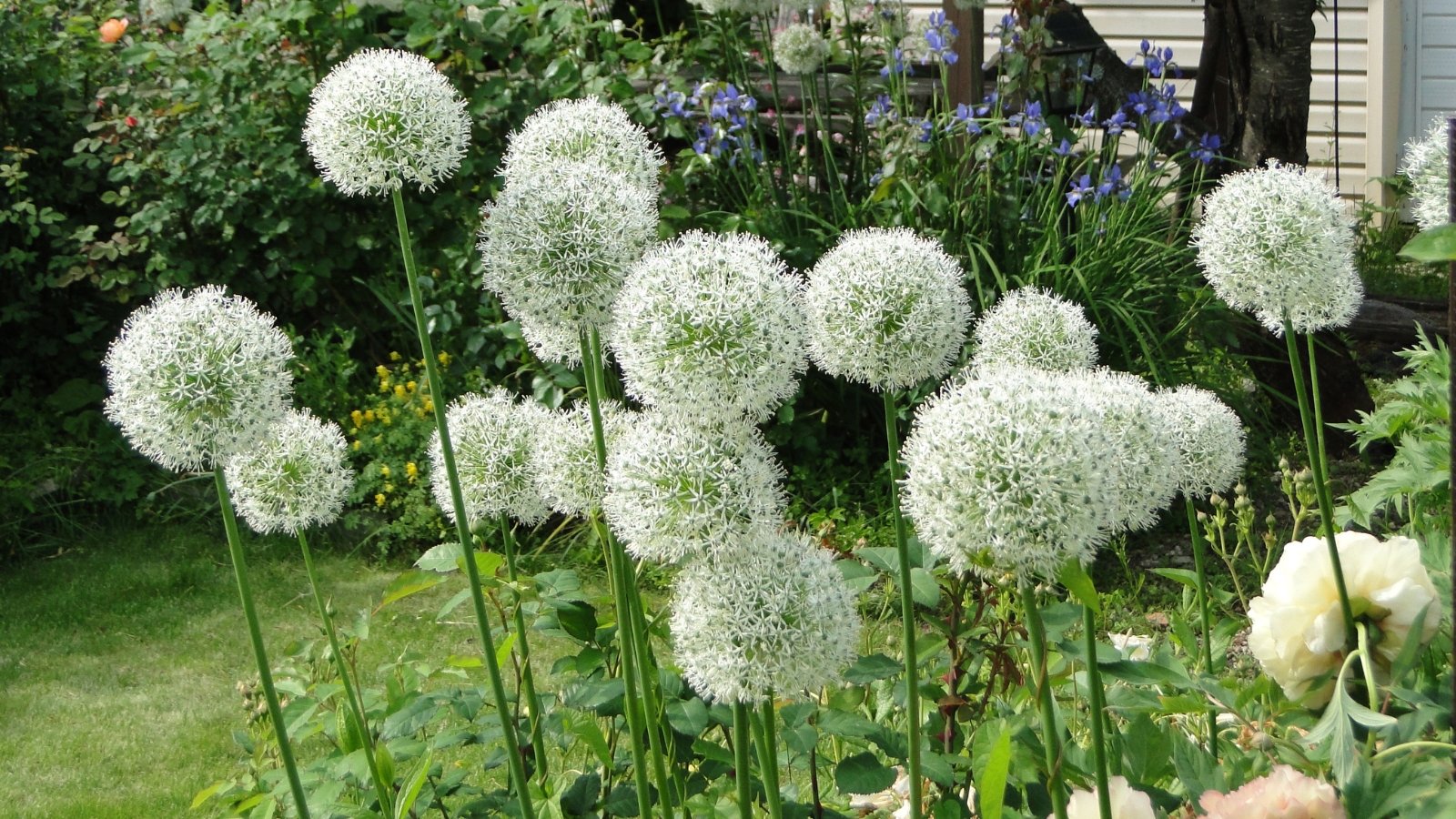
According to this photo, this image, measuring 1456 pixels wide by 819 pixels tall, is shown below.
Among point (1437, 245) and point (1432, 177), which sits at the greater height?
point (1437, 245)

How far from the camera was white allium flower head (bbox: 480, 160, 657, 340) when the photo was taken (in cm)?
162

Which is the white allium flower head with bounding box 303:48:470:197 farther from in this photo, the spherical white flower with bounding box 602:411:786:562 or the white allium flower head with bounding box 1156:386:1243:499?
the white allium flower head with bounding box 1156:386:1243:499

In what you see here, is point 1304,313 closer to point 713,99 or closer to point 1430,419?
point 1430,419

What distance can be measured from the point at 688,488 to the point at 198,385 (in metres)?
0.63

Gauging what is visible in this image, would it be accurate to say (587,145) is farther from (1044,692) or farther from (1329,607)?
(1329,607)

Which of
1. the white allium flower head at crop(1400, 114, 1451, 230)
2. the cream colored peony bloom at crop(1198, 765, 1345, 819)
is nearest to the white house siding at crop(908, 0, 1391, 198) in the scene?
the white allium flower head at crop(1400, 114, 1451, 230)

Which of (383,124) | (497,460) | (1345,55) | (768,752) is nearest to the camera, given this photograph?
(768,752)

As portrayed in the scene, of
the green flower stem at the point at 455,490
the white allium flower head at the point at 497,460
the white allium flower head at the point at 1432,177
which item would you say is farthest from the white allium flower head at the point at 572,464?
the white allium flower head at the point at 1432,177

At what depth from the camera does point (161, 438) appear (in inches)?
64.3

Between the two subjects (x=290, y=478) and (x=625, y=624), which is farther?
(x=290, y=478)

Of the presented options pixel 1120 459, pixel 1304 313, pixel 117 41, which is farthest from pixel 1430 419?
pixel 117 41

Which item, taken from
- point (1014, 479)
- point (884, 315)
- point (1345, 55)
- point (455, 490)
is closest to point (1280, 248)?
point (884, 315)

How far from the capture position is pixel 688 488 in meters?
1.39

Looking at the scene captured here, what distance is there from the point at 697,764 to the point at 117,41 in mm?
5973
